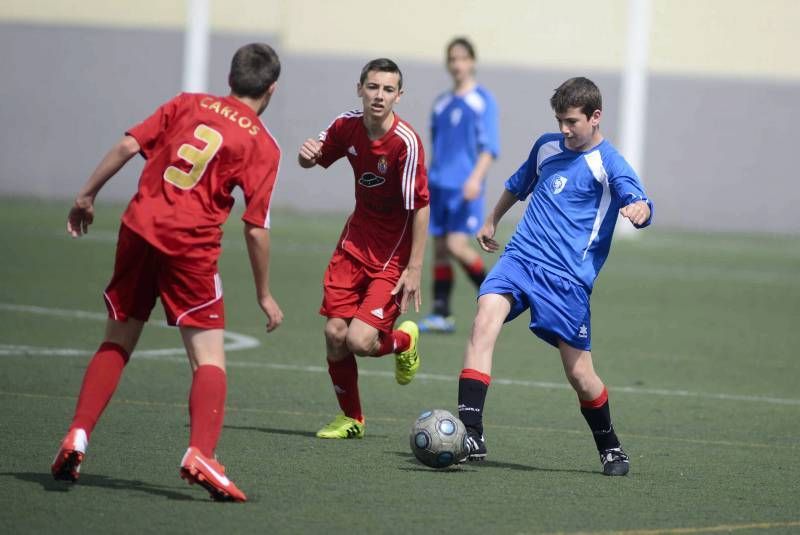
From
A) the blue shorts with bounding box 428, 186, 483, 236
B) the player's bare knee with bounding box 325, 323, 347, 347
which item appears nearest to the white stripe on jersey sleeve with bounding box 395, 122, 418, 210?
the player's bare knee with bounding box 325, 323, 347, 347

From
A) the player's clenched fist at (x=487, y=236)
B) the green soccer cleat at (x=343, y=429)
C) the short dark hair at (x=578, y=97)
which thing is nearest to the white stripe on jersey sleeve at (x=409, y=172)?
the player's clenched fist at (x=487, y=236)

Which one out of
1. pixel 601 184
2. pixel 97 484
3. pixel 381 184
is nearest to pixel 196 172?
pixel 97 484

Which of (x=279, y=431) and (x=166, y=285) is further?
(x=279, y=431)

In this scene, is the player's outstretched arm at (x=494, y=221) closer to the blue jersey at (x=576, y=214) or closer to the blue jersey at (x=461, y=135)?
the blue jersey at (x=576, y=214)

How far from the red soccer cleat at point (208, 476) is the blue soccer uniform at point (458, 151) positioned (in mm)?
7499

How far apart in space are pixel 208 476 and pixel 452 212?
25.3 ft

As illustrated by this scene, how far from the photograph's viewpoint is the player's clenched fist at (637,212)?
6.80 metres

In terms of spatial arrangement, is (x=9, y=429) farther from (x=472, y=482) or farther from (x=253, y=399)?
(x=472, y=482)

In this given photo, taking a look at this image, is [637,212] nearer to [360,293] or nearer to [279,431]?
[360,293]

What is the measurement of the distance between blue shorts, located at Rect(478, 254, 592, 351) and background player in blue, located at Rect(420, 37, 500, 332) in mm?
5696

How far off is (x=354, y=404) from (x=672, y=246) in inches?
673

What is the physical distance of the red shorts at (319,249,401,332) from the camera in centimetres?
794

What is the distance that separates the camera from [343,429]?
311 inches

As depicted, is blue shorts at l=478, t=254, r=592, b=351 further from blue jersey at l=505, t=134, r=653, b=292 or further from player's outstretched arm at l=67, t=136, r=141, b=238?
player's outstretched arm at l=67, t=136, r=141, b=238
